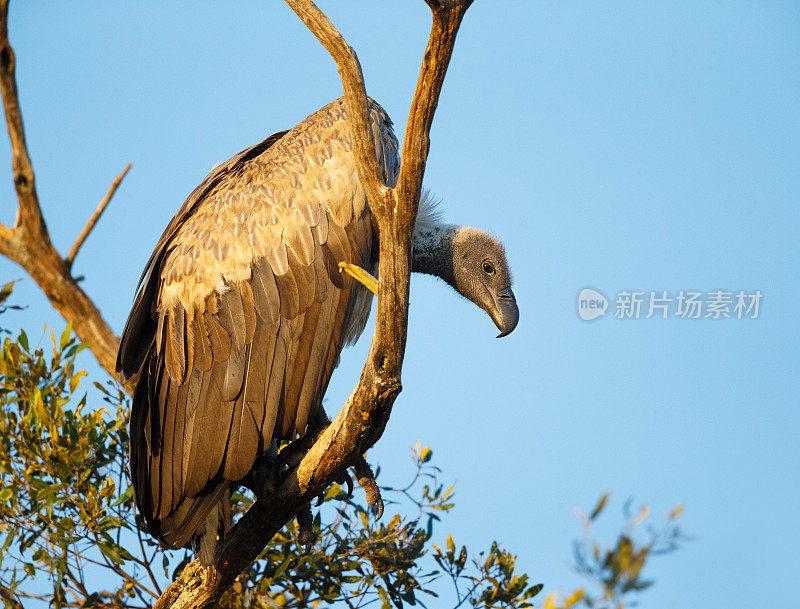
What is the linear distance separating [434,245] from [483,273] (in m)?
0.36

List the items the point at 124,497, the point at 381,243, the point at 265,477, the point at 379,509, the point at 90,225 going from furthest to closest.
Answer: the point at 90,225 → the point at 124,497 → the point at 379,509 → the point at 265,477 → the point at 381,243

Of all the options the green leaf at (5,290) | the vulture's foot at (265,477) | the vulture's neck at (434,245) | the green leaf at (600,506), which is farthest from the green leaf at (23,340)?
the green leaf at (600,506)

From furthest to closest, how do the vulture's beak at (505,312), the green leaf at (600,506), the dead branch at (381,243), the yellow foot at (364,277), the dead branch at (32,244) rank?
the dead branch at (32,244) < the vulture's beak at (505,312) < the yellow foot at (364,277) < the dead branch at (381,243) < the green leaf at (600,506)

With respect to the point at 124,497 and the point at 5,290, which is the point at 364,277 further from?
the point at 5,290

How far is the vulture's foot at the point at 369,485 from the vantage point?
15.0ft

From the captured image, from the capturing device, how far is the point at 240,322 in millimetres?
4297

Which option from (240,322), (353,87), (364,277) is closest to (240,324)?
(240,322)

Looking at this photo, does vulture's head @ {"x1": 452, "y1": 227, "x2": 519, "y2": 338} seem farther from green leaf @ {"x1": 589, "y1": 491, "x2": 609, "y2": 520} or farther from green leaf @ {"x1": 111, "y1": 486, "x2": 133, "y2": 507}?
green leaf @ {"x1": 589, "y1": 491, "x2": 609, "y2": 520}

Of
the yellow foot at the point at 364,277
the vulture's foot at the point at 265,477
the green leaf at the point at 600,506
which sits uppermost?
the yellow foot at the point at 364,277

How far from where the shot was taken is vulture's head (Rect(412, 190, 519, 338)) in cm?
509

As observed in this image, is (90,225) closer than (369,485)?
No

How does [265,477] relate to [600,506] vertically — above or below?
above

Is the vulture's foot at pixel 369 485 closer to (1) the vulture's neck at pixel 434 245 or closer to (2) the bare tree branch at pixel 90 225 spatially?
(1) the vulture's neck at pixel 434 245

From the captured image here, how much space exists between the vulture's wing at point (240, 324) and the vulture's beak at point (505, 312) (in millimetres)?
854
